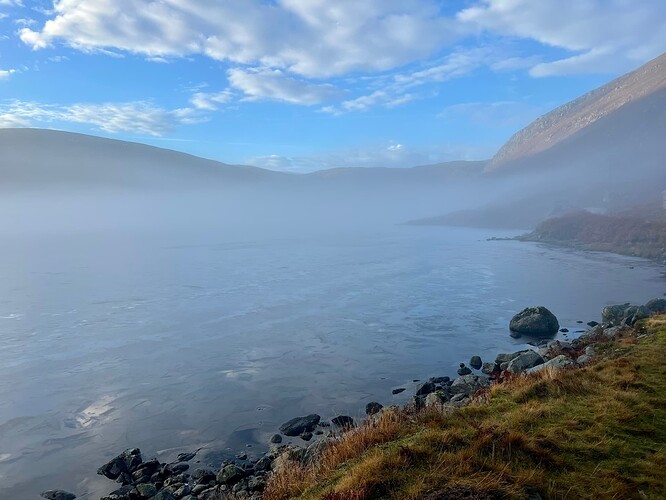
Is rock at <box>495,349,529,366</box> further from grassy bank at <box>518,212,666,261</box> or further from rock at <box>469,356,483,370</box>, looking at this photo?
grassy bank at <box>518,212,666,261</box>

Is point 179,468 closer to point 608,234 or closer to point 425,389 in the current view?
point 425,389

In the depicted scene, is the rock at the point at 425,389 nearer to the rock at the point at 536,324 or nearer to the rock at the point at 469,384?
the rock at the point at 469,384

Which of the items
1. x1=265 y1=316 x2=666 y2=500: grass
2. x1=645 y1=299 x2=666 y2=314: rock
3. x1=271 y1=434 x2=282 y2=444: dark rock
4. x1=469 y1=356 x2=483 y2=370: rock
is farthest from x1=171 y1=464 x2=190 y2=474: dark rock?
x1=645 y1=299 x2=666 y2=314: rock

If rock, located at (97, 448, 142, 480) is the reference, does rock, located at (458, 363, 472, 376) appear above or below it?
above

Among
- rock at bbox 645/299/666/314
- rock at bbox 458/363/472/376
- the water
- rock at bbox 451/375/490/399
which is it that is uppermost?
rock at bbox 645/299/666/314

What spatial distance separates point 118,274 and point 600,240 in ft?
294

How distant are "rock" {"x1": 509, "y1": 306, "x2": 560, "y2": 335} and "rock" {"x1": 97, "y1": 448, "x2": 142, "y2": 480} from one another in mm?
24081

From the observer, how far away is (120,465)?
14.7 m

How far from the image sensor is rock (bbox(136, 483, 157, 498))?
41.0 ft

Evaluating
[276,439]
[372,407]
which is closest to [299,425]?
[276,439]

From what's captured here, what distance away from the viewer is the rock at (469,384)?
1828cm

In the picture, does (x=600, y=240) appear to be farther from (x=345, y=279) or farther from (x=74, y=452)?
(x=74, y=452)

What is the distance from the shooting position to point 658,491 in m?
7.32

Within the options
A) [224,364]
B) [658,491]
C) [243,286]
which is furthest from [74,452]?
[243,286]
